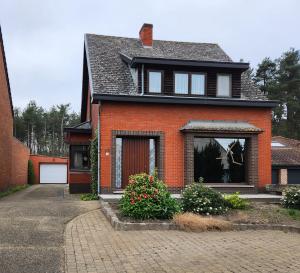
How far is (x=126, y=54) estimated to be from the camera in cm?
2161

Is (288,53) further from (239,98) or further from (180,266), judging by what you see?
(180,266)

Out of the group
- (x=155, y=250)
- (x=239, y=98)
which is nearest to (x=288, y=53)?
(x=239, y=98)

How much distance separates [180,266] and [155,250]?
4.19ft

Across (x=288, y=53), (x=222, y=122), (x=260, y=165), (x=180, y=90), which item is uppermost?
(x=288, y=53)

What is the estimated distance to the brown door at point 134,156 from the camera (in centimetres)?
1905

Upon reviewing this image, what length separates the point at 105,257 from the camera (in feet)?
25.6

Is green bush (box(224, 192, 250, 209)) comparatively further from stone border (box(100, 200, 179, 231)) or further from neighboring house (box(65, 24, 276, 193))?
neighboring house (box(65, 24, 276, 193))

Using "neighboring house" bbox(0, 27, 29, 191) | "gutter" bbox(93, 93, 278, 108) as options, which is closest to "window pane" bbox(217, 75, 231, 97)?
"gutter" bbox(93, 93, 278, 108)

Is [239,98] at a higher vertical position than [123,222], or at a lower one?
higher

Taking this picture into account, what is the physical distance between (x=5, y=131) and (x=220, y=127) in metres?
13.3

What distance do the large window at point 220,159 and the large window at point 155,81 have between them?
2.81m

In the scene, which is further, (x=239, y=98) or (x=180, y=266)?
(x=239, y=98)

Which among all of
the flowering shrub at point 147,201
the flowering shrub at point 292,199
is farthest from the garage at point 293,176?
the flowering shrub at point 147,201

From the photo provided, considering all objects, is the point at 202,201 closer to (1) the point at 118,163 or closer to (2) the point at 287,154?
(1) the point at 118,163
